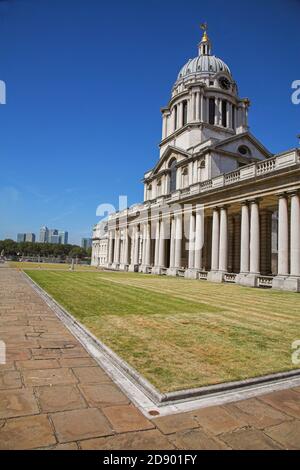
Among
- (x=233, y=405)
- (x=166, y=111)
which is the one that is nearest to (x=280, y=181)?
(x=233, y=405)

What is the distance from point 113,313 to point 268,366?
218 inches

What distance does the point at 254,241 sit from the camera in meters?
25.1

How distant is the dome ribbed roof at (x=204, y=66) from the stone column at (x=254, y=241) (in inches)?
1502

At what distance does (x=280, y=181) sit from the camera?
2306 centimetres

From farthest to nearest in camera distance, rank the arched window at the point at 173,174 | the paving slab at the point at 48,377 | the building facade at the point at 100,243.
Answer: the building facade at the point at 100,243 → the arched window at the point at 173,174 → the paving slab at the point at 48,377

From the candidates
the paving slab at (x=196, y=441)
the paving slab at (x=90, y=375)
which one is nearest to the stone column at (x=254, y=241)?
the paving slab at (x=90, y=375)

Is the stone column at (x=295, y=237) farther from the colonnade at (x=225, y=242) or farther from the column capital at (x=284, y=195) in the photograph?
the column capital at (x=284, y=195)

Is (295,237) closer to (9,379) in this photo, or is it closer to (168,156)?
(9,379)

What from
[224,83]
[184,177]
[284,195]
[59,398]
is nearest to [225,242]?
[284,195]

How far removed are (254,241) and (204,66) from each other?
43098mm

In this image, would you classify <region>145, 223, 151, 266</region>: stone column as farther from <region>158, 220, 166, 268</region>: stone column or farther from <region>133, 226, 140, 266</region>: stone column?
<region>133, 226, 140, 266</region>: stone column

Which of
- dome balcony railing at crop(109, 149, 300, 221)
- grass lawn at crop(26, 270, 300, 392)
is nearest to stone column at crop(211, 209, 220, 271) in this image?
dome balcony railing at crop(109, 149, 300, 221)

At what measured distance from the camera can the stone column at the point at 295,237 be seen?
21.0m
